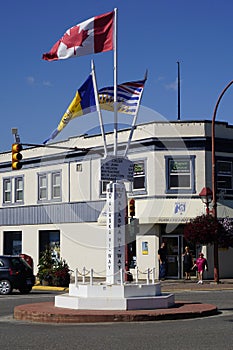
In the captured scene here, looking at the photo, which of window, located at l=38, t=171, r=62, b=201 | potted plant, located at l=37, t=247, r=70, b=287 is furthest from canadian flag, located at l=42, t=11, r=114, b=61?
window, located at l=38, t=171, r=62, b=201

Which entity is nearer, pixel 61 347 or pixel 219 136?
pixel 61 347

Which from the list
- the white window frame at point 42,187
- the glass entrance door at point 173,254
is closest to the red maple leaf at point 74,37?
the glass entrance door at point 173,254

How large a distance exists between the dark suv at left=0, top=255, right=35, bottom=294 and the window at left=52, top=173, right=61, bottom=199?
13805mm

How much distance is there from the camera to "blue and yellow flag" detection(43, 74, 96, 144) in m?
20.1

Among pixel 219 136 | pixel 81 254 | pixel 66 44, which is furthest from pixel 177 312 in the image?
pixel 81 254

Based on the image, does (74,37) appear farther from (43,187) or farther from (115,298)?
(43,187)

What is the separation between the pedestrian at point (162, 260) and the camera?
33366mm

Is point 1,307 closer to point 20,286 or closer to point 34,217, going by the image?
→ point 20,286

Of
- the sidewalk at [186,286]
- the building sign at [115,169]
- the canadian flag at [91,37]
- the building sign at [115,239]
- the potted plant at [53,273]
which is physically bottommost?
the sidewalk at [186,286]

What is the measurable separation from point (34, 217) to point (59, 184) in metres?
2.91

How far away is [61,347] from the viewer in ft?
39.4

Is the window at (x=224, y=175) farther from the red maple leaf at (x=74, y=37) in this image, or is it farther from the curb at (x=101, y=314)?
the curb at (x=101, y=314)

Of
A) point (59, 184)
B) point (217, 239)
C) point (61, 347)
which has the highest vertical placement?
point (59, 184)

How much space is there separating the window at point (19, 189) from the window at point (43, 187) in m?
A: 2.03
